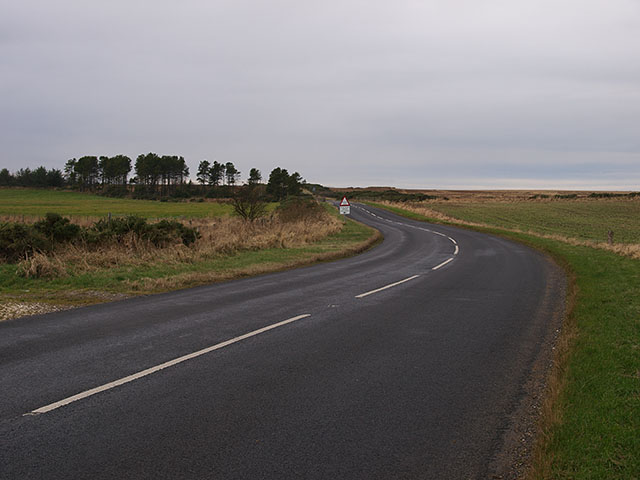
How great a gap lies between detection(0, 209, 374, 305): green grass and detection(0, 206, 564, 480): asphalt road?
5.44 ft

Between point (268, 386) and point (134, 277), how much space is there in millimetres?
9120

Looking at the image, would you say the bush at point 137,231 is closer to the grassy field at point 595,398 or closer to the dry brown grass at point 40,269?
the dry brown grass at point 40,269

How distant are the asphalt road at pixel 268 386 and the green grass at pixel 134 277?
166 centimetres

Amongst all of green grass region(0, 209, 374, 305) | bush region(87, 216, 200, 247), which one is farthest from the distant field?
green grass region(0, 209, 374, 305)

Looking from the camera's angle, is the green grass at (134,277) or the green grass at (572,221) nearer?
the green grass at (134,277)

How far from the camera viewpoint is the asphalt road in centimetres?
377

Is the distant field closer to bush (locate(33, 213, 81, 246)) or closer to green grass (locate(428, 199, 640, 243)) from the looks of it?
bush (locate(33, 213, 81, 246))

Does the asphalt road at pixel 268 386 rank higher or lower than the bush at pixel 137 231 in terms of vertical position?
lower

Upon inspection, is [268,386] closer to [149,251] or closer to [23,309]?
[23,309]

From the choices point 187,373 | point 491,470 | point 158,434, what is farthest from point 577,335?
point 158,434

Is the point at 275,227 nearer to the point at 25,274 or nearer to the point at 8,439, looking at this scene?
the point at 25,274

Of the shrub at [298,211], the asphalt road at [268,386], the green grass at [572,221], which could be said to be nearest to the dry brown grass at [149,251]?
the asphalt road at [268,386]

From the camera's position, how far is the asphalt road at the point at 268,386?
377 centimetres

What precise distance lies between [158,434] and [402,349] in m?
3.77
